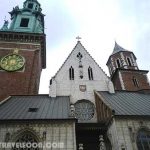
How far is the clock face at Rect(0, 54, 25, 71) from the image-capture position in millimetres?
33250

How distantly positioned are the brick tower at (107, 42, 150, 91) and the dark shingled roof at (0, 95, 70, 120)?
576 inches

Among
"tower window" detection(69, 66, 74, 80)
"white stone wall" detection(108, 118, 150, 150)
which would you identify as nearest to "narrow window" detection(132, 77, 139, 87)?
"tower window" detection(69, 66, 74, 80)

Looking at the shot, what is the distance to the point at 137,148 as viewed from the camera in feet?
67.3

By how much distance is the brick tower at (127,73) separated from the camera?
3928 cm

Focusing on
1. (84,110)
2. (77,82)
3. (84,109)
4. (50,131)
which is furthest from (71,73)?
(50,131)

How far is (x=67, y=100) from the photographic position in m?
27.5

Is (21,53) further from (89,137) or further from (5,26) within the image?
(89,137)

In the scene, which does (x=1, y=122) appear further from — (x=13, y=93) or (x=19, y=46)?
(x=19, y=46)

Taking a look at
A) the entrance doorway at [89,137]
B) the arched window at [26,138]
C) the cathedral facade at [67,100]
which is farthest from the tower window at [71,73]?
the arched window at [26,138]

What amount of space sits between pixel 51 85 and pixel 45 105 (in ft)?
13.8

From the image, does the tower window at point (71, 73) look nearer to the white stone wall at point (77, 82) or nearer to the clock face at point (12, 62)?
the white stone wall at point (77, 82)

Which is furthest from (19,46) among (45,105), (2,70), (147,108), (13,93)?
(147,108)

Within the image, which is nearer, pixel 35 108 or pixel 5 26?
pixel 35 108

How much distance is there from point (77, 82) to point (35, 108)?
7856 mm
